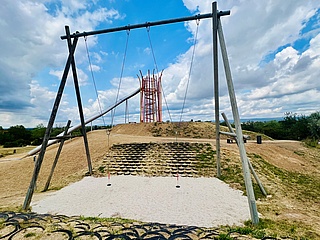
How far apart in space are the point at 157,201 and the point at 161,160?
4.54m

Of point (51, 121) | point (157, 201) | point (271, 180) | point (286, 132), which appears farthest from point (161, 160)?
point (286, 132)

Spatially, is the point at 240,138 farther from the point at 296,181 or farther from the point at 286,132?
the point at 286,132

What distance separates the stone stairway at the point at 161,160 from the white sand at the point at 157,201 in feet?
3.34

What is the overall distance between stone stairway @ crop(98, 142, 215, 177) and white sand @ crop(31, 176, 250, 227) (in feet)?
3.34

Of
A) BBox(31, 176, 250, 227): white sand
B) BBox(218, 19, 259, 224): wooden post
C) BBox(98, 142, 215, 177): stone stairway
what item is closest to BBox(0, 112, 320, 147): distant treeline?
BBox(98, 142, 215, 177): stone stairway

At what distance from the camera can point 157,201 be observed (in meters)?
5.82

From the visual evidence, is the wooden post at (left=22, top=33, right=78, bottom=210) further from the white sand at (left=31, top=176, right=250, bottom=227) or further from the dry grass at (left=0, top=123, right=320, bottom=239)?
the dry grass at (left=0, top=123, right=320, bottom=239)

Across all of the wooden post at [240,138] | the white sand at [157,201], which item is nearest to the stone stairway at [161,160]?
the white sand at [157,201]

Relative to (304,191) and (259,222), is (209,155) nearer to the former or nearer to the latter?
(304,191)

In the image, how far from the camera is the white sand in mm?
4691

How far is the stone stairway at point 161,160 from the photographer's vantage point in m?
9.12

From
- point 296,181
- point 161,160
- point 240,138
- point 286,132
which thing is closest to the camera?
point 240,138

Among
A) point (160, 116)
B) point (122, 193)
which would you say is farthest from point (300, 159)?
point (160, 116)

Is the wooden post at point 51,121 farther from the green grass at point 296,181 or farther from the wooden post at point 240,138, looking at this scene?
the green grass at point 296,181
